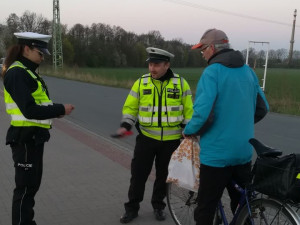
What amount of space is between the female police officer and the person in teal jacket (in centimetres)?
123

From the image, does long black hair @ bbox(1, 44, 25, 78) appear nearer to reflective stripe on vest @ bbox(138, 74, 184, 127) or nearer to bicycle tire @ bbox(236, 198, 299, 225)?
reflective stripe on vest @ bbox(138, 74, 184, 127)

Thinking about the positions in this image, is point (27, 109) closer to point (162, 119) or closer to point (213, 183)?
point (162, 119)

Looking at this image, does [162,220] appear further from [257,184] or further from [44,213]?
[257,184]

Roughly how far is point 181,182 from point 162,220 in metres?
1.04

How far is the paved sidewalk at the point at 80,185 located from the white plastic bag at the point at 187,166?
39.3 inches

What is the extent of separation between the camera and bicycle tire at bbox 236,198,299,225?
2408 millimetres

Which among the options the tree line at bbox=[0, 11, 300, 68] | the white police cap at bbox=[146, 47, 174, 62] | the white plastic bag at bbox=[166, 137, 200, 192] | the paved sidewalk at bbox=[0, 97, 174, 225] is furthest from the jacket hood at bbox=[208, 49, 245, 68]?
the tree line at bbox=[0, 11, 300, 68]

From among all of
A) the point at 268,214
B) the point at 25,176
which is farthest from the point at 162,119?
the point at 268,214

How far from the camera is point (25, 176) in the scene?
3215 mm

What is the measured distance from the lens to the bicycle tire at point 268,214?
2.41m

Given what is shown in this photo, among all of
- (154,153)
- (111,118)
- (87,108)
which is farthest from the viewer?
(87,108)

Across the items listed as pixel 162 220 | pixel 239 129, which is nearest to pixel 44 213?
pixel 162 220

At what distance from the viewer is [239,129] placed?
8.84ft

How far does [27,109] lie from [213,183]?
5.09ft
